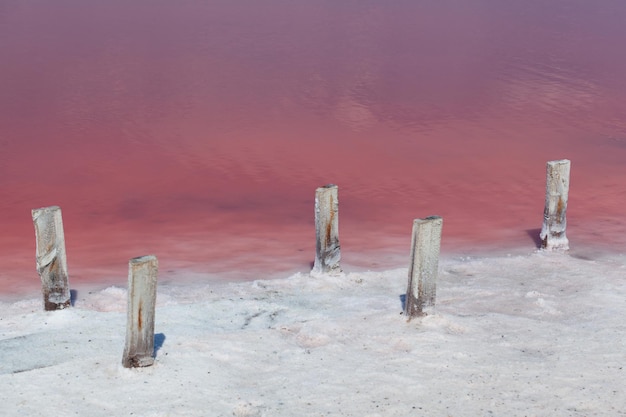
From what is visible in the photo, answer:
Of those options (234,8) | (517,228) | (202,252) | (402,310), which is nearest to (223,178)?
(202,252)

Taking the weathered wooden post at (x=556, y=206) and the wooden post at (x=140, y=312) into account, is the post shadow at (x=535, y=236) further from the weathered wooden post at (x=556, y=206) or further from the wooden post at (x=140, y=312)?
the wooden post at (x=140, y=312)

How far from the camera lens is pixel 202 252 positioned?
36.9 feet

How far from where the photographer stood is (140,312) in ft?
22.2

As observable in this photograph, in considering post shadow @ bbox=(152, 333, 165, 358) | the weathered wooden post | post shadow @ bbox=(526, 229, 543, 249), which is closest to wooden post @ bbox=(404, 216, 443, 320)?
post shadow @ bbox=(152, 333, 165, 358)

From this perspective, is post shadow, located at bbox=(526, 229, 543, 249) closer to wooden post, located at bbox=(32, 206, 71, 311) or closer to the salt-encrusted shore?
the salt-encrusted shore

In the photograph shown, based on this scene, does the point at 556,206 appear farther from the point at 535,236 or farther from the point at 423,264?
the point at 423,264

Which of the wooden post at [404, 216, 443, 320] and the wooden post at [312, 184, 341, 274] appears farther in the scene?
the wooden post at [312, 184, 341, 274]

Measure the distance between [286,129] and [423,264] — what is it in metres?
9.77

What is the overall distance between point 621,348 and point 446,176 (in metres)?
7.72

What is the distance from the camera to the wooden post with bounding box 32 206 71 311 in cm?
784

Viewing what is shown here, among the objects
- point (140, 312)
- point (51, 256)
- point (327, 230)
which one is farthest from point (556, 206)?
point (51, 256)

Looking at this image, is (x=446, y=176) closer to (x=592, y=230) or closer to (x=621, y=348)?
(x=592, y=230)

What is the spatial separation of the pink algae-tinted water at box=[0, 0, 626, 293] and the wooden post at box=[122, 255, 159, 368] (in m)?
3.43

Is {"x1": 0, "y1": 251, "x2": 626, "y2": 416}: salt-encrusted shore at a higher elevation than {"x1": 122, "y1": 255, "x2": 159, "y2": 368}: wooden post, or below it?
below
